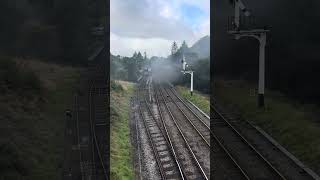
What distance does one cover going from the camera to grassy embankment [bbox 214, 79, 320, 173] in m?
15.2

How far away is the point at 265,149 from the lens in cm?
1608

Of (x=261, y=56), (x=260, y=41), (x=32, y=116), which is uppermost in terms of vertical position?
(x=260, y=41)

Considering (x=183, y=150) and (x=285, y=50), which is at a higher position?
(x=285, y=50)

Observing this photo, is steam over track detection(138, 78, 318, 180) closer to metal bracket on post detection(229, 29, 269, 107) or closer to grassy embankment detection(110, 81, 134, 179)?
grassy embankment detection(110, 81, 134, 179)

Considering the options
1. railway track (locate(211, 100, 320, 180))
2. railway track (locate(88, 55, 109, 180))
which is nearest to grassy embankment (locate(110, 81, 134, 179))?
railway track (locate(88, 55, 109, 180))

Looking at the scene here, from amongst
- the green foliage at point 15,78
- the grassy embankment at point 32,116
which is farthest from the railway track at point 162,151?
the green foliage at point 15,78

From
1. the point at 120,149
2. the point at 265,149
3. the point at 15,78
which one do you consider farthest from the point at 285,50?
the point at 15,78

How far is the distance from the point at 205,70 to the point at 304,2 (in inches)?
941

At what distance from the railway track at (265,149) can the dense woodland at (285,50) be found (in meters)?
4.40

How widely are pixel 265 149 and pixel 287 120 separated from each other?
353 centimetres

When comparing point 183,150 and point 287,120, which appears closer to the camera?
point 183,150

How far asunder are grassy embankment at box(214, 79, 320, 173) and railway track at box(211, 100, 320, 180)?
0.41m

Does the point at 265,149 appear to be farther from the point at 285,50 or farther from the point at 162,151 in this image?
the point at 285,50

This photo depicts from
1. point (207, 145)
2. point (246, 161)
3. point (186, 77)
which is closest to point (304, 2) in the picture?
point (207, 145)
